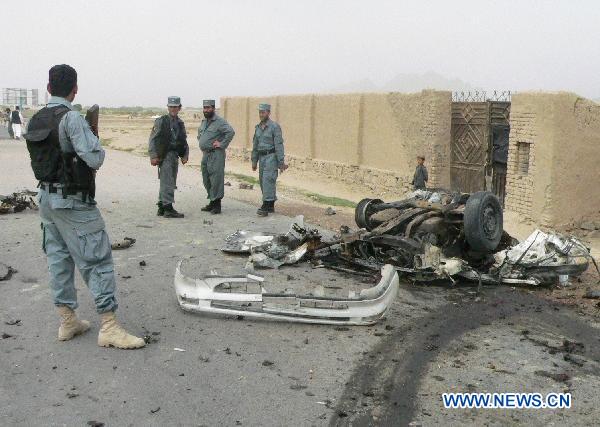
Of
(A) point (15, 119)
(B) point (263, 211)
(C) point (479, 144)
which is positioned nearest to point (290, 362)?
(B) point (263, 211)

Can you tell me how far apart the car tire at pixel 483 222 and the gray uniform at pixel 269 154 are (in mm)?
4454

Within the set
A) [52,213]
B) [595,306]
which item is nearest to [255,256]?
[52,213]

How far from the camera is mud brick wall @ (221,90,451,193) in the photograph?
14.8 m

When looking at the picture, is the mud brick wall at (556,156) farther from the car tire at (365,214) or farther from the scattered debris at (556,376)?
the scattered debris at (556,376)

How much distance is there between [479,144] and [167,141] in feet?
23.5

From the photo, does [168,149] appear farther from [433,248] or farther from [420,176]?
[420,176]

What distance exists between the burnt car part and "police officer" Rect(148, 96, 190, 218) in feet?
15.8

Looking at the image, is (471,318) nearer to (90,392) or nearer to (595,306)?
(595,306)

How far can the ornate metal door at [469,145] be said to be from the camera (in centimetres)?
1370

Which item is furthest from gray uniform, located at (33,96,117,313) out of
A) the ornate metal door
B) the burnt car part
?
the ornate metal door

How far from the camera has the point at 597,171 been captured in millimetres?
12086

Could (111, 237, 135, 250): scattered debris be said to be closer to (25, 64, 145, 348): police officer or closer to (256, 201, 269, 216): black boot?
(256, 201, 269, 216): black boot

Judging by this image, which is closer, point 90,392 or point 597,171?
point 90,392

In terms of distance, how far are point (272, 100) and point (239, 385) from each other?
19.2 m
